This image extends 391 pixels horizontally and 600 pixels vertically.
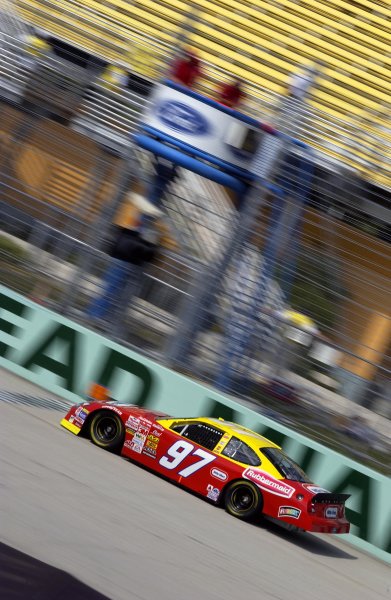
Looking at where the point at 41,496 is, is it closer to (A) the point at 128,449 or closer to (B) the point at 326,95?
(A) the point at 128,449

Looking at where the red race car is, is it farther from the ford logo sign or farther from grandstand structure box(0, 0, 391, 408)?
the ford logo sign

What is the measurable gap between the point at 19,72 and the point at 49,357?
4.05m

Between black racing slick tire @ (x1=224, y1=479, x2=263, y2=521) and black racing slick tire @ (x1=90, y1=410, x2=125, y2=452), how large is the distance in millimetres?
1312

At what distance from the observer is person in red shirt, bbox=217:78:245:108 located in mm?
12617

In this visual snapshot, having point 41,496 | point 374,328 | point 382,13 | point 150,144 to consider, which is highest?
point 382,13

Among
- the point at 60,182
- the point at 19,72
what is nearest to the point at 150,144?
the point at 60,182

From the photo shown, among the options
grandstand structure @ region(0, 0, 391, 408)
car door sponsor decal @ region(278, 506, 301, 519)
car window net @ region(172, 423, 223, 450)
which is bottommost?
car door sponsor decal @ region(278, 506, 301, 519)

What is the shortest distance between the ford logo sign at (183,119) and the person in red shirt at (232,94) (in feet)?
1.57

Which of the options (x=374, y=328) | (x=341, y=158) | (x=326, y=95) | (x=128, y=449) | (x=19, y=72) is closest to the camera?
(x=128, y=449)

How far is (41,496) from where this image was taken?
7.24 meters

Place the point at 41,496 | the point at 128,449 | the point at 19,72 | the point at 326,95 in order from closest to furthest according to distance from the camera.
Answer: the point at 41,496
the point at 128,449
the point at 19,72
the point at 326,95

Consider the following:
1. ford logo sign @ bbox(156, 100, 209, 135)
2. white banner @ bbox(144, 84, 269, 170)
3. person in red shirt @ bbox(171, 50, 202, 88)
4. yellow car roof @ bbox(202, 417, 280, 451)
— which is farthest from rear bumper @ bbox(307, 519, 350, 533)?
person in red shirt @ bbox(171, 50, 202, 88)

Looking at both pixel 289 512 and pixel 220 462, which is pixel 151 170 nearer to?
pixel 220 462

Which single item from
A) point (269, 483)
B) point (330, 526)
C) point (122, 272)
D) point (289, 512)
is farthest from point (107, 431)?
point (122, 272)
